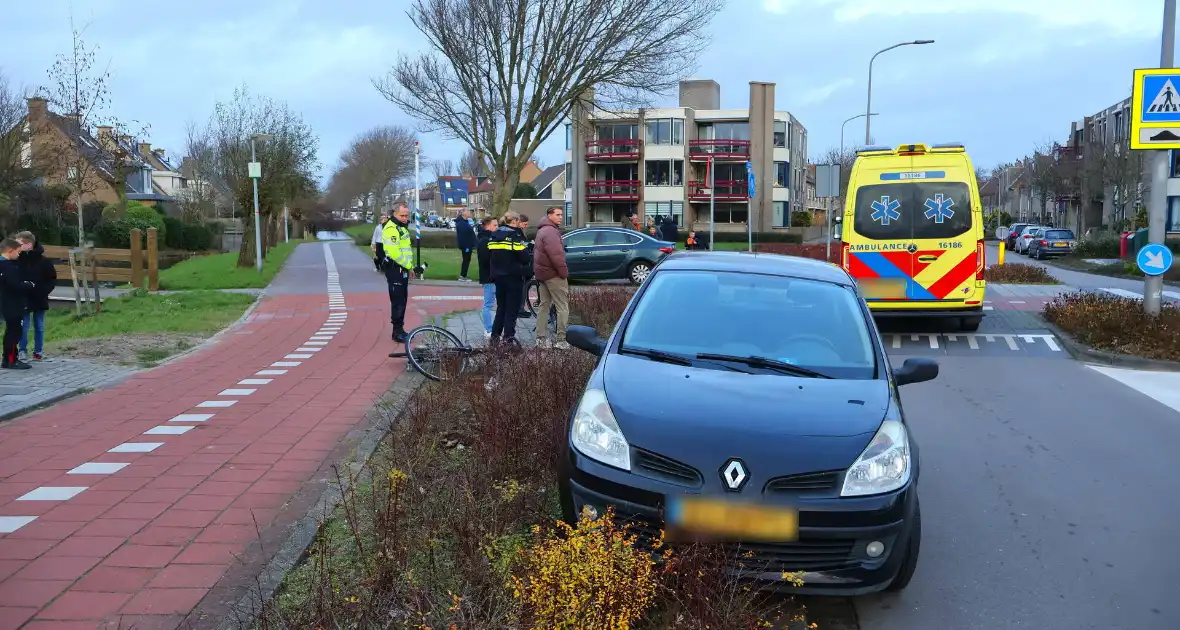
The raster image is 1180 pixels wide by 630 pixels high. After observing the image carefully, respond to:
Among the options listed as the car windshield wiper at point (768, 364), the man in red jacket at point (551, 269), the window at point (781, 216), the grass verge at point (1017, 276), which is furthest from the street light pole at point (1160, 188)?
the window at point (781, 216)

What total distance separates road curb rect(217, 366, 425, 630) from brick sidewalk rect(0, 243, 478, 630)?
114 mm

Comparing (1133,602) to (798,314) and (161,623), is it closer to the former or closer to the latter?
(798,314)

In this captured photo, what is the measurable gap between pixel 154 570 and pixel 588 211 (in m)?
64.6

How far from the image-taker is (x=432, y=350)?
30.1 ft

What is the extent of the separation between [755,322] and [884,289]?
9.02 metres

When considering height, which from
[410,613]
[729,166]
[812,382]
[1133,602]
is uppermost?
[729,166]

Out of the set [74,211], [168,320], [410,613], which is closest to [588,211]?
[74,211]

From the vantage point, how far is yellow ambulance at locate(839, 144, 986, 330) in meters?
13.3

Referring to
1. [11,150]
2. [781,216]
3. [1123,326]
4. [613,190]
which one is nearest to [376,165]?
[613,190]

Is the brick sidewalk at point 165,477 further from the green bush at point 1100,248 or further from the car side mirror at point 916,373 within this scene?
the green bush at point 1100,248

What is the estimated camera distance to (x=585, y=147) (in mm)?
66750

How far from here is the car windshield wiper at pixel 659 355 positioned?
492 cm

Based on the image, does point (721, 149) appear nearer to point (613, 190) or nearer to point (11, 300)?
point (613, 190)

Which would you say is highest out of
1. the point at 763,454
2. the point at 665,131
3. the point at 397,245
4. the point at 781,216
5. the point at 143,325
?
the point at 665,131
